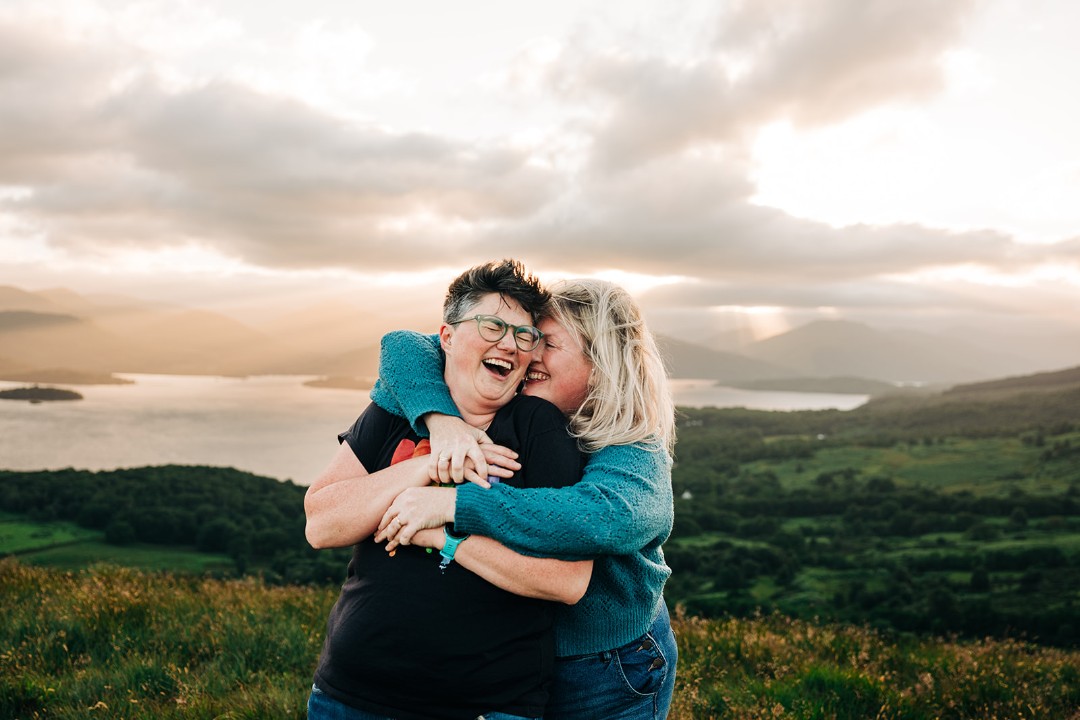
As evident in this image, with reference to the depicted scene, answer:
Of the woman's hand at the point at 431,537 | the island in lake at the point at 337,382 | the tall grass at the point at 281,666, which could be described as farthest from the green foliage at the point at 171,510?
the woman's hand at the point at 431,537

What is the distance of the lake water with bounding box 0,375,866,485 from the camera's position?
4425 centimetres

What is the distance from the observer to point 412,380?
10.3 feet

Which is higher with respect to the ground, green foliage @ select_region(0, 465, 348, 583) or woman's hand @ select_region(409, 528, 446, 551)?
woman's hand @ select_region(409, 528, 446, 551)

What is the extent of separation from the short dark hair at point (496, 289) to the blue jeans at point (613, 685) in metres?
1.63

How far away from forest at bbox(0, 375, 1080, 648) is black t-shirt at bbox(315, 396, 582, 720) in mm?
7473

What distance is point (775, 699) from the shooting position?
489 cm

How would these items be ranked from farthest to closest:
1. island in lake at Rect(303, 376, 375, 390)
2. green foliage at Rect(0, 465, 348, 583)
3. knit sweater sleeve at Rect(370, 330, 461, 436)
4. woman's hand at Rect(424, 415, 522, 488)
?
1. island in lake at Rect(303, 376, 375, 390)
2. green foliage at Rect(0, 465, 348, 583)
3. knit sweater sleeve at Rect(370, 330, 461, 436)
4. woman's hand at Rect(424, 415, 522, 488)

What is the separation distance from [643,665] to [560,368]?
146 cm

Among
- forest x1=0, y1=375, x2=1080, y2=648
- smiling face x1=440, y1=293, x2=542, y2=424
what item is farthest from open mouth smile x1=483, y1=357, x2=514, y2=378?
forest x1=0, y1=375, x2=1080, y2=648

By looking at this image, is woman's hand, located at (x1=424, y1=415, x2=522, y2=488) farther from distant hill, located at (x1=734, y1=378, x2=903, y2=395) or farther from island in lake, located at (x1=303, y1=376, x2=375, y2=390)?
distant hill, located at (x1=734, y1=378, x2=903, y2=395)

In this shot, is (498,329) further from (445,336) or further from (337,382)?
(337,382)

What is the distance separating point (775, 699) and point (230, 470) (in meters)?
57.8

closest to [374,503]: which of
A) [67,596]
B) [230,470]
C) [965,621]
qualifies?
[67,596]

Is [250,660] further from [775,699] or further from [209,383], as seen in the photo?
[209,383]
